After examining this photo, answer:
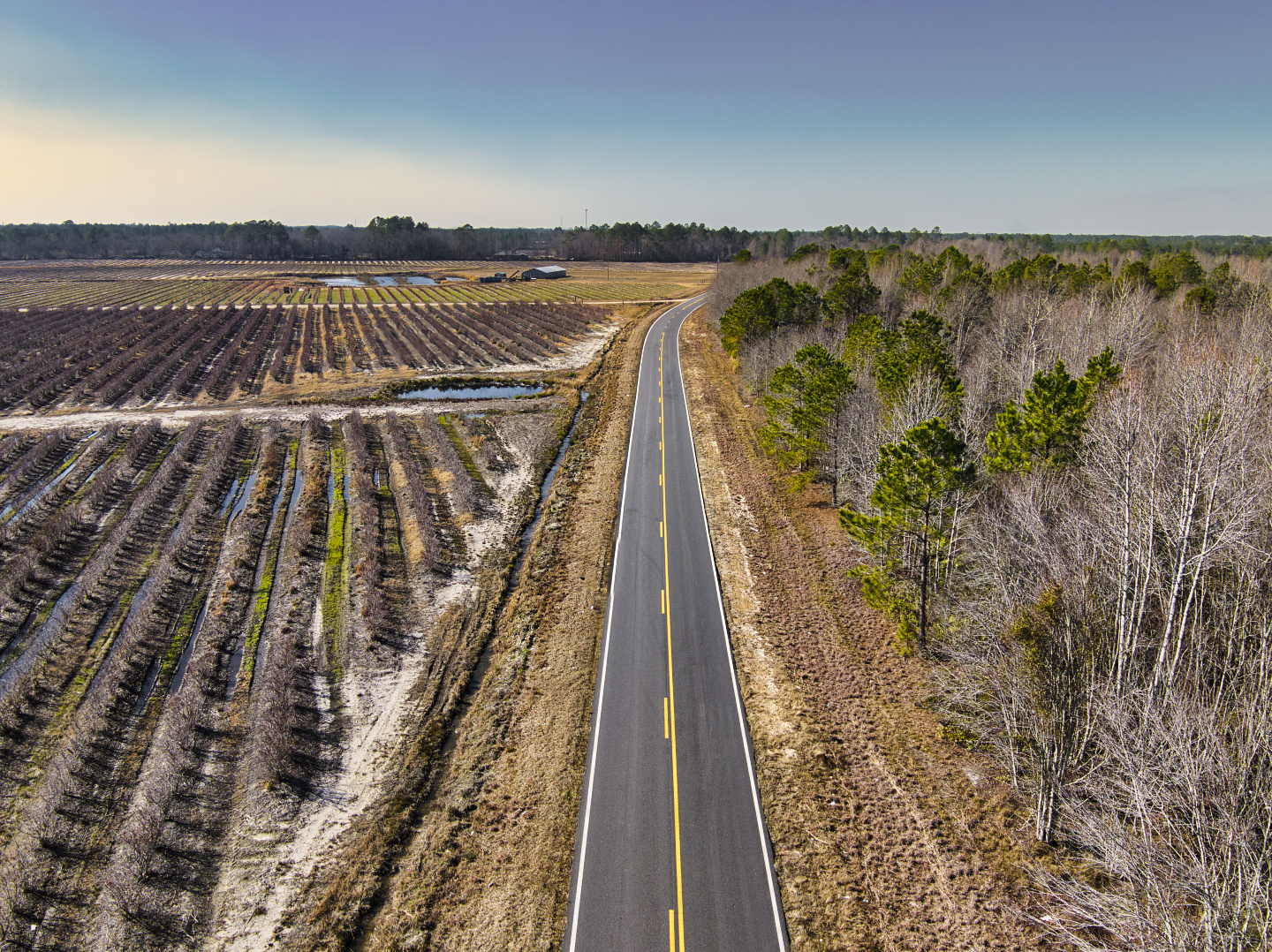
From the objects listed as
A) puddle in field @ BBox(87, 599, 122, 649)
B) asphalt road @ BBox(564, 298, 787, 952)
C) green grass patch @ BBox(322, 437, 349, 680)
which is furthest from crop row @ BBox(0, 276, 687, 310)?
asphalt road @ BBox(564, 298, 787, 952)

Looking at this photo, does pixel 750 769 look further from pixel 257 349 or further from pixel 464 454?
pixel 257 349

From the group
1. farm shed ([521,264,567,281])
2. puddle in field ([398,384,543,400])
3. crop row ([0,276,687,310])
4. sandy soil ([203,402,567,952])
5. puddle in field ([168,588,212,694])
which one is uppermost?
farm shed ([521,264,567,281])

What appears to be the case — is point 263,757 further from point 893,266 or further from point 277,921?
point 893,266

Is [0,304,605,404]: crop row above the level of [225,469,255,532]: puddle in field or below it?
above

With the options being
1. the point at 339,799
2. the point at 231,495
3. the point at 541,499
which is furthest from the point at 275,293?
the point at 339,799

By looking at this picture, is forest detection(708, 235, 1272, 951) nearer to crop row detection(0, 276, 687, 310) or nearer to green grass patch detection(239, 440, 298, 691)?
green grass patch detection(239, 440, 298, 691)

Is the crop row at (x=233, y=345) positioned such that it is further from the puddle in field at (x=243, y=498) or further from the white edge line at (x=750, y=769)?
the white edge line at (x=750, y=769)

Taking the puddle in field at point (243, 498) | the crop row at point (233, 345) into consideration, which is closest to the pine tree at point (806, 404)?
the puddle in field at point (243, 498)
